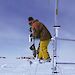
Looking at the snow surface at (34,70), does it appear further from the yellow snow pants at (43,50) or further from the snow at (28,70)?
the yellow snow pants at (43,50)

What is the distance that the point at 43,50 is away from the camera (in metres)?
13.8

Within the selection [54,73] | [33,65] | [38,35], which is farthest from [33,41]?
[54,73]

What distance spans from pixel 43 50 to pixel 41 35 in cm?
62

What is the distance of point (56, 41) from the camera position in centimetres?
1163

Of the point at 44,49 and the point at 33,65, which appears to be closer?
the point at 44,49

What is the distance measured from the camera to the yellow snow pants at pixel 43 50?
45.0 ft

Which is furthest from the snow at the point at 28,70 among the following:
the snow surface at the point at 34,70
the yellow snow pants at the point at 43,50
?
the yellow snow pants at the point at 43,50

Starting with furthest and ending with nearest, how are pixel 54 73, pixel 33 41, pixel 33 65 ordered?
pixel 33 65
pixel 33 41
pixel 54 73

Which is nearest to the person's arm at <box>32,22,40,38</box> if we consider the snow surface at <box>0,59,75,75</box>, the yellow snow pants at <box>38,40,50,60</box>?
the yellow snow pants at <box>38,40,50,60</box>

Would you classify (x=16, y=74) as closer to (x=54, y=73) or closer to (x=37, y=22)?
(x=54, y=73)

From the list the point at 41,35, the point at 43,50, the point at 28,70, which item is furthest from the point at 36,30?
the point at 28,70

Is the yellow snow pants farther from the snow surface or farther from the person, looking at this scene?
the snow surface

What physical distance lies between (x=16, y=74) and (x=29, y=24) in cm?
300

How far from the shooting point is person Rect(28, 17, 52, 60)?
13758 millimetres
